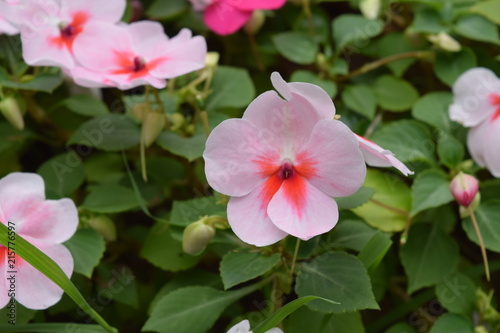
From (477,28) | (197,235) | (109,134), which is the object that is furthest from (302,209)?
(477,28)

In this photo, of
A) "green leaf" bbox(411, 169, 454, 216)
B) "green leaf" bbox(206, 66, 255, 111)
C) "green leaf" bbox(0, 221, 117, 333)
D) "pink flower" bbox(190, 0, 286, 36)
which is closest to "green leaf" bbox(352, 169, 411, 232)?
"green leaf" bbox(411, 169, 454, 216)

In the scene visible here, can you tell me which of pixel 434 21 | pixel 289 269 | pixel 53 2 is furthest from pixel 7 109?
pixel 434 21

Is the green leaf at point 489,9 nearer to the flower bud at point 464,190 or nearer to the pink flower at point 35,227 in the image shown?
the flower bud at point 464,190

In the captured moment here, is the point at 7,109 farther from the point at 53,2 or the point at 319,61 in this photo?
the point at 319,61

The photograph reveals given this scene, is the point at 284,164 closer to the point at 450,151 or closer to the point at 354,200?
the point at 354,200

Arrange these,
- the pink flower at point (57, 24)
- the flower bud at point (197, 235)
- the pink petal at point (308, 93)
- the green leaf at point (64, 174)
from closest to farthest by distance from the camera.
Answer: the pink petal at point (308, 93) < the flower bud at point (197, 235) < the pink flower at point (57, 24) < the green leaf at point (64, 174)

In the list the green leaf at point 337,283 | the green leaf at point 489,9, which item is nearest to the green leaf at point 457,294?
the green leaf at point 337,283
